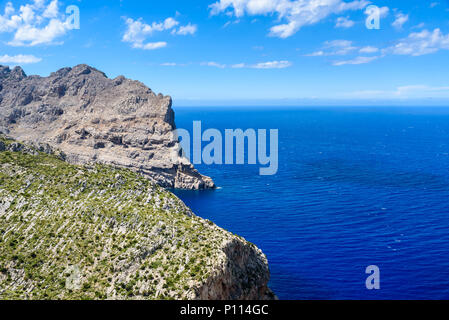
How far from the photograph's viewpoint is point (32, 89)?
18438 cm

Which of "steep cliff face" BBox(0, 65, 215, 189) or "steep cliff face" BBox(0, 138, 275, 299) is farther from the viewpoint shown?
"steep cliff face" BBox(0, 65, 215, 189)

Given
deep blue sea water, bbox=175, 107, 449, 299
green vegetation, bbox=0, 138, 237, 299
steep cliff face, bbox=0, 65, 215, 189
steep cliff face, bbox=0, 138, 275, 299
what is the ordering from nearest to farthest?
steep cliff face, bbox=0, 138, 275, 299, green vegetation, bbox=0, 138, 237, 299, deep blue sea water, bbox=175, 107, 449, 299, steep cliff face, bbox=0, 65, 215, 189

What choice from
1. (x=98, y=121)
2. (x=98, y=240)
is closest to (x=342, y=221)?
(x=98, y=240)

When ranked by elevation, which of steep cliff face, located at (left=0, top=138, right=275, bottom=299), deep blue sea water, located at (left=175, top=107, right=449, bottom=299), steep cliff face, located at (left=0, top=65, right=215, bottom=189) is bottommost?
deep blue sea water, located at (left=175, top=107, right=449, bottom=299)

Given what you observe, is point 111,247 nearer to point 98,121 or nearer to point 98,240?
point 98,240

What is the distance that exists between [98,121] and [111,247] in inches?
4694

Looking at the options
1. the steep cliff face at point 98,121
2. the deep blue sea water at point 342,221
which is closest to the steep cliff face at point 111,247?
the deep blue sea water at point 342,221

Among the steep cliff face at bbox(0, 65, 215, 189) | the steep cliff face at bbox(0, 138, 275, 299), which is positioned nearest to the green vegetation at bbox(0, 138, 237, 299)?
the steep cliff face at bbox(0, 138, 275, 299)

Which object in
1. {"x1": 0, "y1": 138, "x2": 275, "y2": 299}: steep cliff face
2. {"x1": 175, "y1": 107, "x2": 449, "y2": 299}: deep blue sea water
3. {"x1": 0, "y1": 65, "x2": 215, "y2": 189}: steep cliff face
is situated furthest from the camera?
{"x1": 0, "y1": 65, "x2": 215, "y2": 189}: steep cliff face

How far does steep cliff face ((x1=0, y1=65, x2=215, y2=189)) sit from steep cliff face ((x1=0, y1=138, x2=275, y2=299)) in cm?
8101

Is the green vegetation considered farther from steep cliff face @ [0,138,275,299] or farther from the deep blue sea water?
the deep blue sea water

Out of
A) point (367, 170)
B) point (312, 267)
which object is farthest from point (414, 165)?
point (312, 267)

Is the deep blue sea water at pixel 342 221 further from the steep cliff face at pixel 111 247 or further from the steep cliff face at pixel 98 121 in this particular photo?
the steep cliff face at pixel 111 247

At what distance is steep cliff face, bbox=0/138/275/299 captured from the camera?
3938 cm
